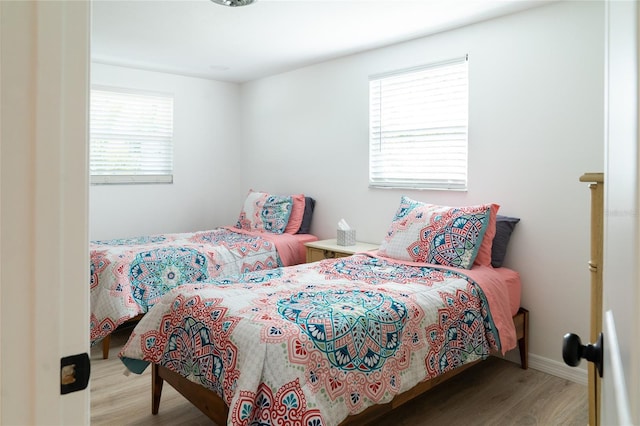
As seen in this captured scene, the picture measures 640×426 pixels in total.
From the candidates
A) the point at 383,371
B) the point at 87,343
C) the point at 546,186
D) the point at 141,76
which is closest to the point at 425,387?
the point at 383,371

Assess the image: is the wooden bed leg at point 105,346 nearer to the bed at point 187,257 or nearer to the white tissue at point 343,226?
the bed at point 187,257

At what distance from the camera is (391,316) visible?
2229 mm

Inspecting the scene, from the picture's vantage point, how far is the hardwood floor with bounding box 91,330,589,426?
2531mm

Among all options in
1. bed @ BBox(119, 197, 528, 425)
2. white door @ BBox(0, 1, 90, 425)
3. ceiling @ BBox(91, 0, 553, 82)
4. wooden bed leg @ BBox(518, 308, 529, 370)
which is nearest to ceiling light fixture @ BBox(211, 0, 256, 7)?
ceiling @ BBox(91, 0, 553, 82)

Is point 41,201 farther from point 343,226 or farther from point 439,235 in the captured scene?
point 343,226

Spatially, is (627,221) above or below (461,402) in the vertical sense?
above

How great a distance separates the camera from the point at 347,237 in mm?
4098

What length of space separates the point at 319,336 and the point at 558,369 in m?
1.99

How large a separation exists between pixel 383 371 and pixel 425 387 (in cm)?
44

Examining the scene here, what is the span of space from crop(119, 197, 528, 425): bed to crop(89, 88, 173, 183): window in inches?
107

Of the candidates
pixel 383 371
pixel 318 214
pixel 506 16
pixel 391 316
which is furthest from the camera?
pixel 318 214

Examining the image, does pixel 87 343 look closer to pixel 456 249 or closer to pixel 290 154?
pixel 456 249

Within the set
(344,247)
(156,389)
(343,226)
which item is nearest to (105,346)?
(156,389)

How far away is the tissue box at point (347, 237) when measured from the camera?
161 inches
